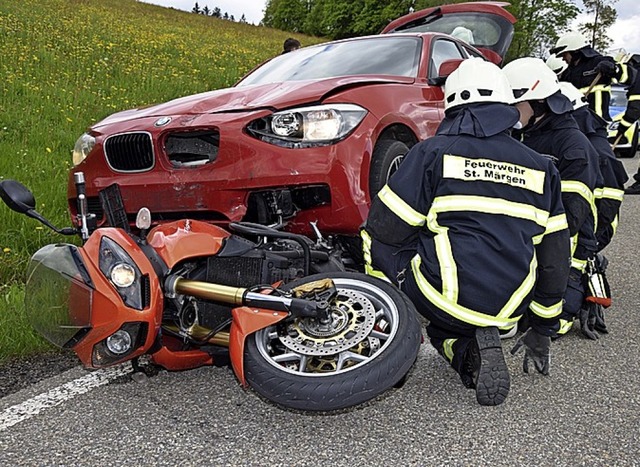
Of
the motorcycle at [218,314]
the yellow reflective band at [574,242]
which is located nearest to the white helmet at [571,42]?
the yellow reflective band at [574,242]

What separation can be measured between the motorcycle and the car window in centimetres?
266

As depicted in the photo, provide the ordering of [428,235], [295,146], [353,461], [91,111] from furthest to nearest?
[91,111], [295,146], [428,235], [353,461]

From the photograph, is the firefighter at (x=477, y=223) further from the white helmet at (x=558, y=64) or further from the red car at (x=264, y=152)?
the white helmet at (x=558, y=64)

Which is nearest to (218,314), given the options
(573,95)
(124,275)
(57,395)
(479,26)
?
(124,275)

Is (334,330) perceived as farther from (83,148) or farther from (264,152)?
(83,148)

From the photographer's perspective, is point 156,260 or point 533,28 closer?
point 156,260

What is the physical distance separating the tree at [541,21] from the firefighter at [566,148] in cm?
3823

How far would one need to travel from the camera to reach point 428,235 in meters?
2.96

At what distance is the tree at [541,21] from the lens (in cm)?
3981

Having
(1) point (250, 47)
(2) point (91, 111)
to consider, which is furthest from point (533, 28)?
(2) point (91, 111)

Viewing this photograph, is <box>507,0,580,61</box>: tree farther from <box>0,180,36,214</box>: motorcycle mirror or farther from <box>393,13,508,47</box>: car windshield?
<box>0,180,36,214</box>: motorcycle mirror

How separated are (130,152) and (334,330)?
6.16ft

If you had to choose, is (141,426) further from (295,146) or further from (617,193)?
(617,193)

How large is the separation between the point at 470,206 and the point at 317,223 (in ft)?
3.49
